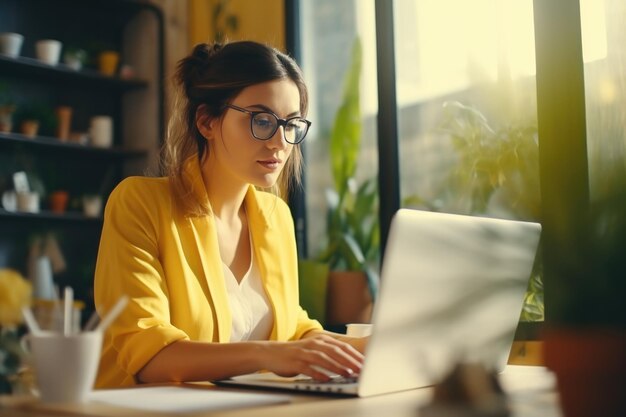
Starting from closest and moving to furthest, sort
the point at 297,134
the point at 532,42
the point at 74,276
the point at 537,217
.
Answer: the point at 537,217
the point at 297,134
the point at 532,42
the point at 74,276

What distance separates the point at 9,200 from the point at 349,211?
1.55 metres

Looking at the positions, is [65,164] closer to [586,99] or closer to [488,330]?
[586,99]

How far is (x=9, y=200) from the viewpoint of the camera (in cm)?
361

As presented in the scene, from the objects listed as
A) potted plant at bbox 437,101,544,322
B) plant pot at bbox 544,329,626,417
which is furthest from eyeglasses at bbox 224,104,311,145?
plant pot at bbox 544,329,626,417

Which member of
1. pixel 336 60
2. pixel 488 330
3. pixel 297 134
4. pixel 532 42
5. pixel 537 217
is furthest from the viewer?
pixel 336 60

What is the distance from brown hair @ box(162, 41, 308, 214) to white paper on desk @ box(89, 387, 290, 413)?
0.75 meters

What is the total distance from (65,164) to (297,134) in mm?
2343

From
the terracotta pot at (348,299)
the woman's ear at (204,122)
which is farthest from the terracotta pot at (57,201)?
the woman's ear at (204,122)

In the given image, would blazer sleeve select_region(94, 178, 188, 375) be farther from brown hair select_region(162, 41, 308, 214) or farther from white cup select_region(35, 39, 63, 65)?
white cup select_region(35, 39, 63, 65)

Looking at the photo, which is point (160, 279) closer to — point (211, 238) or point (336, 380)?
point (211, 238)

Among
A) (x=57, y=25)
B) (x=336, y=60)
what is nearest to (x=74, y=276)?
(x=57, y=25)

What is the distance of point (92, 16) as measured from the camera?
4172 millimetres

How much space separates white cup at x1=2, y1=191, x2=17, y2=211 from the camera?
358 centimetres

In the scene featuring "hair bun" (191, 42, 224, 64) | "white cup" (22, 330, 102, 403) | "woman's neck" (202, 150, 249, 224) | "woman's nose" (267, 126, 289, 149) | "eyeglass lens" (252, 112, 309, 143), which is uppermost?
"hair bun" (191, 42, 224, 64)
